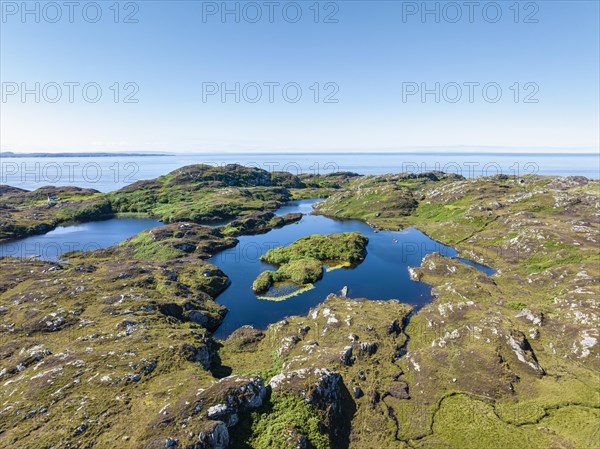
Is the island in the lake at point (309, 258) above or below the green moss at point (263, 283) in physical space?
above

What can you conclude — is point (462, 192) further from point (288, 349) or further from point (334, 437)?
point (334, 437)

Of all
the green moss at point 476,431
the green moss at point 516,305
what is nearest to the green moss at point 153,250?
the green moss at point 476,431

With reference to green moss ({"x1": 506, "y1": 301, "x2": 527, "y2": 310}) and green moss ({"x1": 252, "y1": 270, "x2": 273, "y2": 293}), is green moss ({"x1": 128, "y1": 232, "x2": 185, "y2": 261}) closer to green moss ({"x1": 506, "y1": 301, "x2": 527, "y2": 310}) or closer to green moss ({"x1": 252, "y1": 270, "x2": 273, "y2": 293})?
green moss ({"x1": 252, "y1": 270, "x2": 273, "y2": 293})

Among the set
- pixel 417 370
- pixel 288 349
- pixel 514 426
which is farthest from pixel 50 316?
pixel 514 426

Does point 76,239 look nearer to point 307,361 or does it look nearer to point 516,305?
point 307,361

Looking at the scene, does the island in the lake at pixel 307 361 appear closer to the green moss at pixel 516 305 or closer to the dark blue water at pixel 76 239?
the green moss at pixel 516 305

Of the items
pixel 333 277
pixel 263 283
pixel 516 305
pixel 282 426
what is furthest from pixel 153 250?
pixel 516 305
